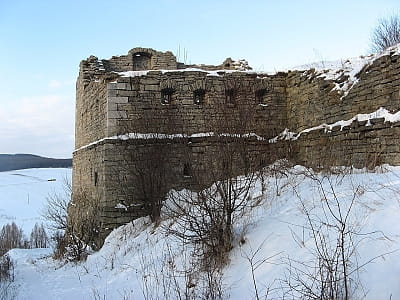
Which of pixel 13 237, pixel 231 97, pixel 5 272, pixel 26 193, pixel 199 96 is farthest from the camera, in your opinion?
pixel 26 193

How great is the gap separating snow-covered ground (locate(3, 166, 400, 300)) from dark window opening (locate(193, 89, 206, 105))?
3536 mm

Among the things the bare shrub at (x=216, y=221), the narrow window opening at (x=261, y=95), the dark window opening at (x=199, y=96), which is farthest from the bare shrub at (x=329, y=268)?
the narrow window opening at (x=261, y=95)

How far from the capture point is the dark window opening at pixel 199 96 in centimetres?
1106

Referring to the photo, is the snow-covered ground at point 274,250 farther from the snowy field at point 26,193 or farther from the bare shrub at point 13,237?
the snowy field at point 26,193

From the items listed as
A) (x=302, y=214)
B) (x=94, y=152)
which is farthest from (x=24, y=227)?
(x=302, y=214)

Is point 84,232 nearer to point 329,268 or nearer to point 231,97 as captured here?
point 231,97

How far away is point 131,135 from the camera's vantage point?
413 inches

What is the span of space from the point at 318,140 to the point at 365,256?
20.1 feet

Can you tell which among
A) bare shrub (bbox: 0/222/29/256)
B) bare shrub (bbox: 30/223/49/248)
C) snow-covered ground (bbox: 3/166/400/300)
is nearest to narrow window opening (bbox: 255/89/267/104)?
snow-covered ground (bbox: 3/166/400/300)

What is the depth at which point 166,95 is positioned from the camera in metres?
11.0

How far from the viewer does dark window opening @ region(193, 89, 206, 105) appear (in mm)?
11062

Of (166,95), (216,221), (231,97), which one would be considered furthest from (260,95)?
(216,221)

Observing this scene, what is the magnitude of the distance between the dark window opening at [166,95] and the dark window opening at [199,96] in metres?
0.66

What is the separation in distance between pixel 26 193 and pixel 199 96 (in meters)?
41.3
